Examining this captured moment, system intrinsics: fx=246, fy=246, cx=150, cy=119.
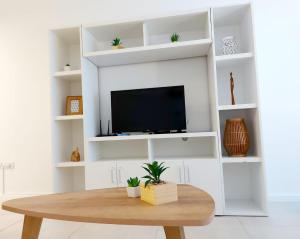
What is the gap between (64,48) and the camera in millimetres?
3047

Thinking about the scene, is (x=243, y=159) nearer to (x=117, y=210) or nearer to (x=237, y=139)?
(x=237, y=139)

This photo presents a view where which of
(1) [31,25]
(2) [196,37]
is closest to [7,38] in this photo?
(1) [31,25]

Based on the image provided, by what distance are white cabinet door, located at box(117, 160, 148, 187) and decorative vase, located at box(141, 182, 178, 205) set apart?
1141mm

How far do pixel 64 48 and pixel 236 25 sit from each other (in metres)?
2.07

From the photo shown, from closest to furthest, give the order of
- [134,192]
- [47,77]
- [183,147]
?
[134,192] < [183,147] < [47,77]

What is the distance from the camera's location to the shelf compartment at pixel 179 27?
254 cm

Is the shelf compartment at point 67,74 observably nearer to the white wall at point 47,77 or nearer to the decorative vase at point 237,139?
the white wall at point 47,77

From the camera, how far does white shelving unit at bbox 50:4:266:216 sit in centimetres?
237

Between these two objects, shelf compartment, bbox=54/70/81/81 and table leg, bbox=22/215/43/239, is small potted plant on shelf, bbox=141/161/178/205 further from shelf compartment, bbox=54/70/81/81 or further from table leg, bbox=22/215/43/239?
shelf compartment, bbox=54/70/81/81

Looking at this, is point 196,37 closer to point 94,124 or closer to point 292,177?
point 94,124

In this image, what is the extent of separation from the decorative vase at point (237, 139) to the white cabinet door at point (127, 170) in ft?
2.78

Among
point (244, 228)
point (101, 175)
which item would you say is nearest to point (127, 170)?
point (101, 175)

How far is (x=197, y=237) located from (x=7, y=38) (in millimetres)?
3412

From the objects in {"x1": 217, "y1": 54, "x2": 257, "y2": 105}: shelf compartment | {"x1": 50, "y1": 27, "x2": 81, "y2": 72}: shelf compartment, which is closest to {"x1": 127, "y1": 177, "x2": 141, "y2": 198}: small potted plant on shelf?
{"x1": 217, "y1": 54, "x2": 257, "y2": 105}: shelf compartment
